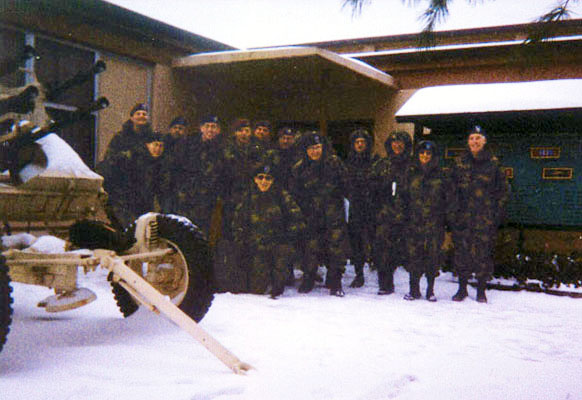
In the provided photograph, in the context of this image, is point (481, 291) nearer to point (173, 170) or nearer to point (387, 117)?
point (173, 170)

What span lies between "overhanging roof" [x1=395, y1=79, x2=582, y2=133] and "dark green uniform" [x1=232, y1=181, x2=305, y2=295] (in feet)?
8.62

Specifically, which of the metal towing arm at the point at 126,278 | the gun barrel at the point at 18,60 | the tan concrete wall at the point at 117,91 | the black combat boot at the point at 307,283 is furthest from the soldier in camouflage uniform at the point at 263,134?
the metal towing arm at the point at 126,278

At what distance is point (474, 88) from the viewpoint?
830 cm

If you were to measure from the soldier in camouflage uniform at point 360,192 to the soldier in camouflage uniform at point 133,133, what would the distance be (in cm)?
221

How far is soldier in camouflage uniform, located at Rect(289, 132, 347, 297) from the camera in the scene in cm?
599

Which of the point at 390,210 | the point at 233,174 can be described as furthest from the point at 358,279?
the point at 233,174

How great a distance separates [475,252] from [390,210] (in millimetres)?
934

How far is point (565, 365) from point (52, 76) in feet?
20.3

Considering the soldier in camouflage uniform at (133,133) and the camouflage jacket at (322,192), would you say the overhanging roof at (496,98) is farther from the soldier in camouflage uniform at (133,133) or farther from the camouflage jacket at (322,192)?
the soldier in camouflage uniform at (133,133)

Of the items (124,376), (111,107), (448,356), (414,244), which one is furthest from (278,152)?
(124,376)

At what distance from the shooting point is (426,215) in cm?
579

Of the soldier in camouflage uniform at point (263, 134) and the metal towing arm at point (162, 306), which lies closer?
the metal towing arm at point (162, 306)

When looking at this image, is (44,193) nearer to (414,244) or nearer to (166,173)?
(166,173)

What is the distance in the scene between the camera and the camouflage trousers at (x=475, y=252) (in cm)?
582
